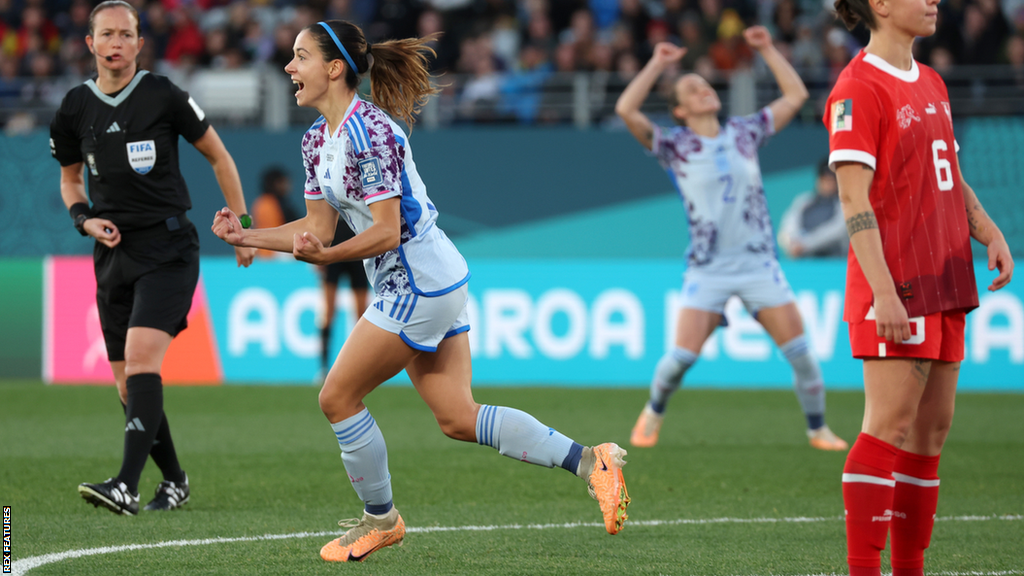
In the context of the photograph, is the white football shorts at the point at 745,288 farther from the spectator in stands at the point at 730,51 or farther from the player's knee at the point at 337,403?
the spectator in stands at the point at 730,51

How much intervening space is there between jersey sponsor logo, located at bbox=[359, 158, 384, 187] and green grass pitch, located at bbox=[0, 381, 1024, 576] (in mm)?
1431

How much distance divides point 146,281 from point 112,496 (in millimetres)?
1043

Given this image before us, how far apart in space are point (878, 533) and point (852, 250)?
2.96 feet

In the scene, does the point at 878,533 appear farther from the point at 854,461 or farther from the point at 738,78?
the point at 738,78

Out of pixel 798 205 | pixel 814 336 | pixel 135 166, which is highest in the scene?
pixel 135 166

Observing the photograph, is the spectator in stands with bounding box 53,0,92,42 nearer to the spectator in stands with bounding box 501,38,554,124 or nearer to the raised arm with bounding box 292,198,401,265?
the spectator in stands with bounding box 501,38,554,124

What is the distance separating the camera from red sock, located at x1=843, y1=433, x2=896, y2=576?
372 cm

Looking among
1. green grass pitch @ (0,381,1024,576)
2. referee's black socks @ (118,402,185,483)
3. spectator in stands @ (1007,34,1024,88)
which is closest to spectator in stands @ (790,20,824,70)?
spectator in stands @ (1007,34,1024,88)

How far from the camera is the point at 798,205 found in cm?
1492

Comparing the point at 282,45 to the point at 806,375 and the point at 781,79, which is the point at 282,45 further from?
the point at 806,375

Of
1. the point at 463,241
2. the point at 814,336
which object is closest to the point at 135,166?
the point at 814,336

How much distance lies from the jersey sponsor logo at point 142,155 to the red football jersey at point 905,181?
11.2 ft

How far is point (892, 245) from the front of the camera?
3824 millimetres

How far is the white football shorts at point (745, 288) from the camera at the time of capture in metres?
8.20
